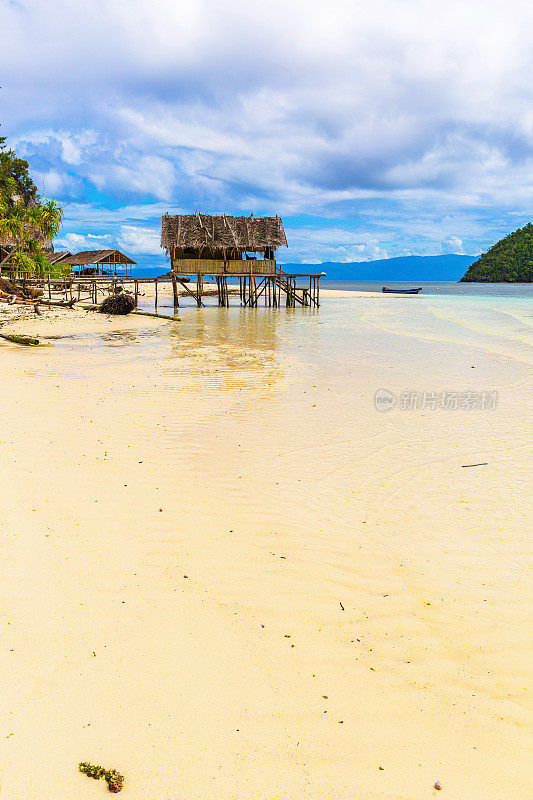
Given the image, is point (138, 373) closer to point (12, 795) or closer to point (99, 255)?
point (12, 795)

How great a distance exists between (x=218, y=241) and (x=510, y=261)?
464ft

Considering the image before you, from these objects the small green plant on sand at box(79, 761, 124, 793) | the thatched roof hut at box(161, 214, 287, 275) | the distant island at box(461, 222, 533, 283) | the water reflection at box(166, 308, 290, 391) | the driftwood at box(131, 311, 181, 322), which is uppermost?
the distant island at box(461, 222, 533, 283)

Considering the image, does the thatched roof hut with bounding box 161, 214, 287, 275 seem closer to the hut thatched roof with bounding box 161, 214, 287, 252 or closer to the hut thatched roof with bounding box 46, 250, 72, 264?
the hut thatched roof with bounding box 161, 214, 287, 252

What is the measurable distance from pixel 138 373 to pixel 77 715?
1013 centimetres

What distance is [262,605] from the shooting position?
3.53 metres

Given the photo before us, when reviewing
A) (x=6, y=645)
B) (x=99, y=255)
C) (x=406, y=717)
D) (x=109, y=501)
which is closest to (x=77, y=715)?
(x=6, y=645)

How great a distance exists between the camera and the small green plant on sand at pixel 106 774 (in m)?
2.15

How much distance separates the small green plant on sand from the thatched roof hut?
39400 millimetres

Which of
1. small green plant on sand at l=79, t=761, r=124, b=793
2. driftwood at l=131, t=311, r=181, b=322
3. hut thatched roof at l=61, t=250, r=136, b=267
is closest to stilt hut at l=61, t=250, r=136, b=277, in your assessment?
hut thatched roof at l=61, t=250, r=136, b=267

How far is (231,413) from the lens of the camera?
8742 mm

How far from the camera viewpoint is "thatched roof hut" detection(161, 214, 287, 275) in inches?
1564

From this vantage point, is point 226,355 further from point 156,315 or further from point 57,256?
point 57,256

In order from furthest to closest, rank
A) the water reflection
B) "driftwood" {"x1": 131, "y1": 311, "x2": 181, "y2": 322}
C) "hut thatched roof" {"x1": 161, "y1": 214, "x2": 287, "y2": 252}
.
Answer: "hut thatched roof" {"x1": 161, "y1": 214, "x2": 287, "y2": 252} → "driftwood" {"x1": 131, "y1": 311, "x2": 181, "y2": 322} → the water reflection

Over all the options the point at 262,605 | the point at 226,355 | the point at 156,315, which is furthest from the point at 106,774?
the point at 156,315
